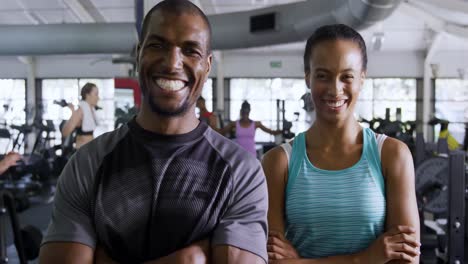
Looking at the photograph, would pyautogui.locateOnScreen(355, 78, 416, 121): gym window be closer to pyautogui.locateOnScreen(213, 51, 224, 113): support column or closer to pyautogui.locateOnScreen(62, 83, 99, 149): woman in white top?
pyautogui.locateOnScreen(213, 51, 224, 113): support column

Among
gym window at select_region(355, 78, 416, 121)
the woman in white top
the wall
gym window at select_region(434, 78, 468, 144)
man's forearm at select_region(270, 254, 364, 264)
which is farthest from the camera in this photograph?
gym window at select_region(355, 78, 416, 121)

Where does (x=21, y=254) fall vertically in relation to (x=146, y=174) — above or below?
below

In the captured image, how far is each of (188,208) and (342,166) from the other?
41 cm

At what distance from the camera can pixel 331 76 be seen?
3.67 ft

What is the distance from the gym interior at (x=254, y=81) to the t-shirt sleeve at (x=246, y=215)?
0.35 metres

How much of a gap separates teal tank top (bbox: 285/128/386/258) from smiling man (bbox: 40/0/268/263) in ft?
0.57

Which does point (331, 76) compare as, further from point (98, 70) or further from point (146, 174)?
point (98, 70)

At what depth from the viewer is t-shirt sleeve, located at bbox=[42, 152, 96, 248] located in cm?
87

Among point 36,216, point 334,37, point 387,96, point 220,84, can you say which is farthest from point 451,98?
point 334,37

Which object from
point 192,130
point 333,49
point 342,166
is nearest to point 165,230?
point 192,130

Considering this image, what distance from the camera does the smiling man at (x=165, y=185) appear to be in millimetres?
860

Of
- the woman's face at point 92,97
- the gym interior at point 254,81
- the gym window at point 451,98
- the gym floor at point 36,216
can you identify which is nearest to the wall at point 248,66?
the gym interior at point 254,81

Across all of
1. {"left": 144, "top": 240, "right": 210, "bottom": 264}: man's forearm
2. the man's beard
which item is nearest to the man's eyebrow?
the man's beard

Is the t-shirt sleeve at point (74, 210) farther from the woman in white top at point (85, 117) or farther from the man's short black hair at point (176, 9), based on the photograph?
the woman in white top at point (85, 117)
